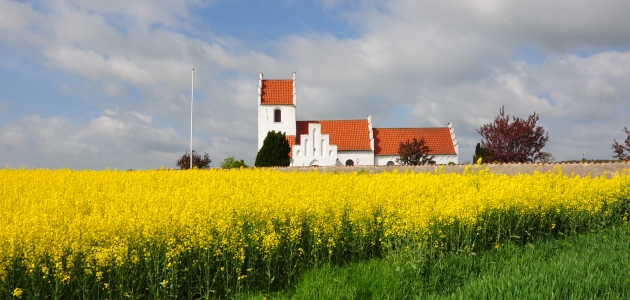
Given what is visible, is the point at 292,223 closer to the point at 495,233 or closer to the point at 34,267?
the point at 34,267

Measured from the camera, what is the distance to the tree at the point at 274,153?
129 feet

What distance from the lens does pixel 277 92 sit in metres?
51.9

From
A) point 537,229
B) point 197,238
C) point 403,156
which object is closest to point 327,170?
point 537,229

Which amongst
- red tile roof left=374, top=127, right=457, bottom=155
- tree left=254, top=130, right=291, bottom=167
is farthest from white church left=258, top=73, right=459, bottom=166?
tree left=254, top=130, right=291, bottom=167

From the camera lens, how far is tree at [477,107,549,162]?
109ft

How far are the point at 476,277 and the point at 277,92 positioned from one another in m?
45.6

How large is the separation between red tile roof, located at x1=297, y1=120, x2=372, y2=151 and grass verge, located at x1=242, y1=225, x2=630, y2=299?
135 feet

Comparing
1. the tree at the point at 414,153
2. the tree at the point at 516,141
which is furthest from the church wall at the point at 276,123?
the tree at the point at 516,141

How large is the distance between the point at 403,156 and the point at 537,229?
3268 centimetres

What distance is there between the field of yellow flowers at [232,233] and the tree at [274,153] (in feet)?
91.5

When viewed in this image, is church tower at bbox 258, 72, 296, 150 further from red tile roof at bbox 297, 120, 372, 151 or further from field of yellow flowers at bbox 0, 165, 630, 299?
field of yellow flowers at bbox 0, 165, 630, 299

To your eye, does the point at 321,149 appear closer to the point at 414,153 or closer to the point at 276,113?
the point at 276,113

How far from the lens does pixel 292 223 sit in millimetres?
7559

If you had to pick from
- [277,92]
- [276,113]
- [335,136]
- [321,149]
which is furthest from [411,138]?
[277,92]
